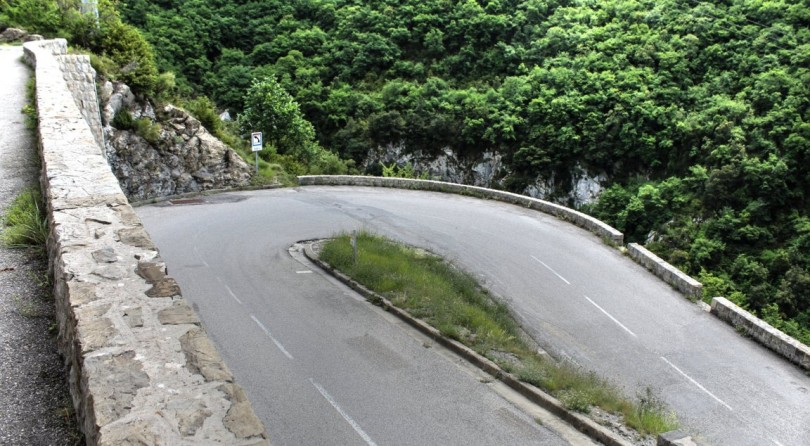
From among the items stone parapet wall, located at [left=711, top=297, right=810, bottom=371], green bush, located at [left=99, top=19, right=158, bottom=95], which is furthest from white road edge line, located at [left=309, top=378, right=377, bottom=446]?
green bush, located at [left=99, top=19, right=158, bottom=95]

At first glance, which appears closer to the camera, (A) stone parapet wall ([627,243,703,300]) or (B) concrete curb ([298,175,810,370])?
(B) concrete curb ([298,175,810,370])

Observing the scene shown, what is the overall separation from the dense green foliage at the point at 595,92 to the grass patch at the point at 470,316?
12.2m

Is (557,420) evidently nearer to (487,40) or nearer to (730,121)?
(730,121)

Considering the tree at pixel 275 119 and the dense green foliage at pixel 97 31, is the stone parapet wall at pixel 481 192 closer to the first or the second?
the tree at pixel 275 119

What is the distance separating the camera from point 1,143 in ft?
36.2

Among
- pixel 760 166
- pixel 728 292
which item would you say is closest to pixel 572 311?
pixel 728 292

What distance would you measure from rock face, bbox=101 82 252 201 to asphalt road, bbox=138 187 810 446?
3.29 meters

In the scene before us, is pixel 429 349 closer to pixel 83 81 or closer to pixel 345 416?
pixel 345 416

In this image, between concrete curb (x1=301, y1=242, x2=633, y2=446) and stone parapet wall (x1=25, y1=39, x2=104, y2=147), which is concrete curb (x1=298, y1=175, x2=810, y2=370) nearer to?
concrete curb (x1=301, y1=242, x2=633, y2=446)

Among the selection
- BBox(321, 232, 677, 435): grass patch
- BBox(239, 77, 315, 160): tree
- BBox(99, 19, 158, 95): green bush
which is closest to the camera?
BBox(321, 232, 677, 435): grass patch

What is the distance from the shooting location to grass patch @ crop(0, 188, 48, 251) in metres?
7.10

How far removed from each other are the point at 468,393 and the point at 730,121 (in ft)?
94.1

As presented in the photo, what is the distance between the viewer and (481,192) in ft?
88.6

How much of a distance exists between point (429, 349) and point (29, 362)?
7.97 metres
